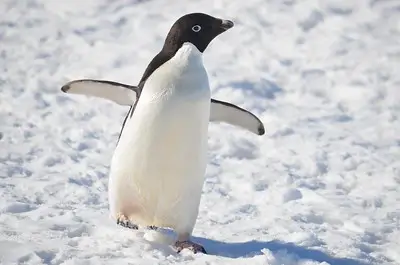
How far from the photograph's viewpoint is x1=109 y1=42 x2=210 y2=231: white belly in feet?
9.32

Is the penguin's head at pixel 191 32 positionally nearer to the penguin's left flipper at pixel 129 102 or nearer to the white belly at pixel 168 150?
the white belly at pixel 168 150

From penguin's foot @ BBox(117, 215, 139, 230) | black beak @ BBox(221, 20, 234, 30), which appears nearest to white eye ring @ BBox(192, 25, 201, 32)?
black beak @ BBox(221, 20, 234, 30)

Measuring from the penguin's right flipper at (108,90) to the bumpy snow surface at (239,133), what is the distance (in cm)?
53

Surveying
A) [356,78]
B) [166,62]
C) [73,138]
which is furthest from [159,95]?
[356,78]

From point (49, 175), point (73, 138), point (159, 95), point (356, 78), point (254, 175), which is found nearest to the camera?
point (159, 95)

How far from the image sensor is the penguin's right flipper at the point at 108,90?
3316 mm

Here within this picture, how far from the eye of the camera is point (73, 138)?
4.68 metres

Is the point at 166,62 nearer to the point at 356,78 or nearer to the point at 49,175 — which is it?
the point at 49,175

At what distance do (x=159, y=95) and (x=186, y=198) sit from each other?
44 centimetres

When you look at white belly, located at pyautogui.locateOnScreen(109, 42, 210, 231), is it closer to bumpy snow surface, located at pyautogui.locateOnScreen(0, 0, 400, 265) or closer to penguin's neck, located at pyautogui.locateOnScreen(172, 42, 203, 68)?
penguin's neck, located at pyautogui.locateOnScreen(172, 42, 203, 68)

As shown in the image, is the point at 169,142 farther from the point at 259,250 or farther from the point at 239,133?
the point at 239,133

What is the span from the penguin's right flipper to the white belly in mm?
326

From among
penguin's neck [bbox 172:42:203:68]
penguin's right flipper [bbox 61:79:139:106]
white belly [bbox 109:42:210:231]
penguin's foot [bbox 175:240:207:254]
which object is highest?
penguin's neck [bbox 172:42:203:68]

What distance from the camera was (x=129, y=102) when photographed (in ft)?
11.1
